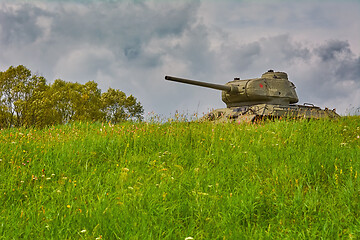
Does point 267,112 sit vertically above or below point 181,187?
above

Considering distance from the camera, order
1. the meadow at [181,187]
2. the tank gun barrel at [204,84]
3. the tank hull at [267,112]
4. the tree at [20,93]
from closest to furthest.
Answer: the meadow at [181,187] < the tank hull at [267,112] < the tank gun barrel at [204,84] < the tree at [20,93]

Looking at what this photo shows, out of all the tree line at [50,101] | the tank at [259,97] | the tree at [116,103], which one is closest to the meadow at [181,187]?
the tank at [259,97]

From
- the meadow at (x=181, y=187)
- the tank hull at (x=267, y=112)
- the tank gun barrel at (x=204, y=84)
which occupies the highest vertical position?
the tank gun barrel at (x=204, y=84)

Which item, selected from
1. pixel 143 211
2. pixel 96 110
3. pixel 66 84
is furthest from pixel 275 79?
pixel 66 84

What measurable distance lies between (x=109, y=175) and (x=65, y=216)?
1505 mm

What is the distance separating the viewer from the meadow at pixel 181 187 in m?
3.90

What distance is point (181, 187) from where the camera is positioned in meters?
4.89

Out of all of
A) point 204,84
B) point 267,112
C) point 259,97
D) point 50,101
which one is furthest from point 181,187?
point 50,101

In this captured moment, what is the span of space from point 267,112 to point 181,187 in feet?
26.1

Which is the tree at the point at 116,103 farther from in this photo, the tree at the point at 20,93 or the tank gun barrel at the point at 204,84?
the tank gun barrel at the point at 204,84

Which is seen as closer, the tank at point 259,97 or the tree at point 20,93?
the tank at point 259,97

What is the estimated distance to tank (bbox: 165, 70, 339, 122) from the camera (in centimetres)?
1277

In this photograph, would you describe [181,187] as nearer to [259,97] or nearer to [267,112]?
[267,112]

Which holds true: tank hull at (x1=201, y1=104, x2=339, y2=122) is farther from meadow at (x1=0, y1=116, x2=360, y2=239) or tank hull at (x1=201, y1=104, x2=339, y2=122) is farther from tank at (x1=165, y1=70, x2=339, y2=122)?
meadow at (x1=0, y1=116, x2=360, y2=239)
